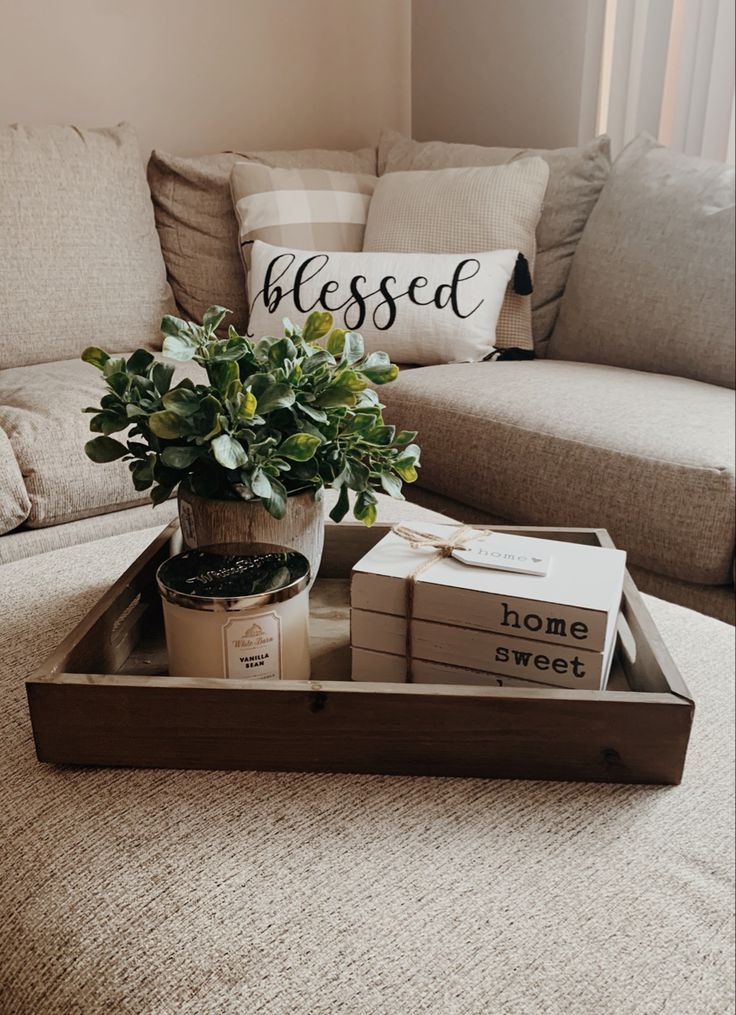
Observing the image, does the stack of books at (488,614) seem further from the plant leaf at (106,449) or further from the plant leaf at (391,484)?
the plant leaf at (106,449)

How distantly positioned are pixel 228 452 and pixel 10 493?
2.68 feet

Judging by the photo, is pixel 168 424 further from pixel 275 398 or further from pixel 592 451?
pixel 592 451

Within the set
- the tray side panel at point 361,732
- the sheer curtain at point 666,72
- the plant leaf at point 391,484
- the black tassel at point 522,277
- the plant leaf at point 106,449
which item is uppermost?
the sheer curtain at point 666,72

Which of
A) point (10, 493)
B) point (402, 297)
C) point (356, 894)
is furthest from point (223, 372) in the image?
point (402, 297)

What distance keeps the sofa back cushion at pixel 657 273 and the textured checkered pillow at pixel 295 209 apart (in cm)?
58

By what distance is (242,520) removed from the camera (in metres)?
0.76

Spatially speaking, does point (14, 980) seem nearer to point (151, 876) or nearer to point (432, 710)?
point (151, 876)

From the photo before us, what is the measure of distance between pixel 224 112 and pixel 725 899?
2.63m

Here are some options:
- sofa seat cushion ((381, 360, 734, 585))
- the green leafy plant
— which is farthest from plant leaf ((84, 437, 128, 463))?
sofa seat cushion ((381, 360, 734, 585))

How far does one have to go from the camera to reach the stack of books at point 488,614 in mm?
664

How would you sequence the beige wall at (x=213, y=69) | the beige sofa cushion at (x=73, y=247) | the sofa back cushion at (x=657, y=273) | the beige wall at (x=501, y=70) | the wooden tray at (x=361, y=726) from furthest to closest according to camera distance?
1. the beige wall at (x=501, y=70)
2. the beige wall at (x=213, y=69)
3. the beige sofa cushion at (x=73, y=247)
4. the sofa back cushion at (x=657, y=273)
5. the wooden tray at (x=361, y=726)

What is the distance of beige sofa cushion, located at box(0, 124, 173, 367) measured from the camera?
186cm

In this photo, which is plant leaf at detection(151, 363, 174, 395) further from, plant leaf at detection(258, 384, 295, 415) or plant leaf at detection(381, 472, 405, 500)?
plant leaf at detection(381, 472, 405, 500)

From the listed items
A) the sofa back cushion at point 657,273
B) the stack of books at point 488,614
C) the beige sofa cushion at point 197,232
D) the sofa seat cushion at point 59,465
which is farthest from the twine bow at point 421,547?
the beige sofa cushion at point 197,232
